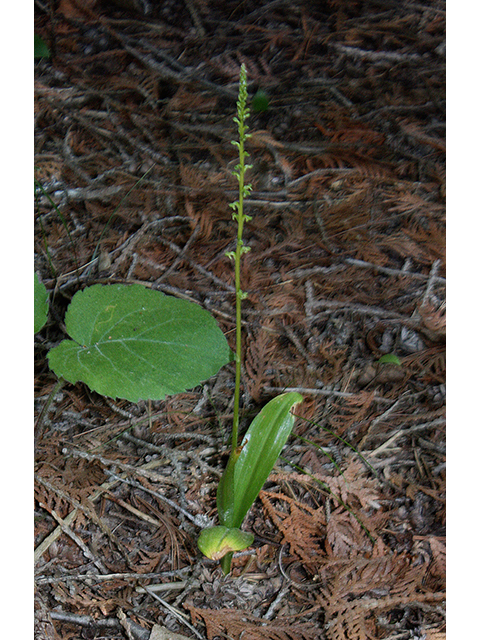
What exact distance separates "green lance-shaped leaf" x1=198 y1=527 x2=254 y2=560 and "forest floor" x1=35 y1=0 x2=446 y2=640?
9cm

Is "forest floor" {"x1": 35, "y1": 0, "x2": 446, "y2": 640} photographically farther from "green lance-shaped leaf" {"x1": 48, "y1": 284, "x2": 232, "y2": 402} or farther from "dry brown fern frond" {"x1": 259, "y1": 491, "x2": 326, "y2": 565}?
"green lance-shaped leaf" {"x1": 48, "y1": 284, "x2": 232, "y2": 402}

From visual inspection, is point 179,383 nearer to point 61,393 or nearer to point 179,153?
point 61,393

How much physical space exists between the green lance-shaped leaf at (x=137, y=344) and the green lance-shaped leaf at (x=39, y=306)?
0.08 metres

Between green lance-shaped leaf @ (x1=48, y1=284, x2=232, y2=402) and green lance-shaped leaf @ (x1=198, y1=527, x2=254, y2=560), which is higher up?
green lance-shaped leaf @ (x1=48, y1=284, x2=232, y2=402)

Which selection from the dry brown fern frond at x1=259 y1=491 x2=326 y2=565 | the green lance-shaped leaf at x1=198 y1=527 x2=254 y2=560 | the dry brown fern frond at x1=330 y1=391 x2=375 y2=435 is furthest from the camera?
the dry brown fern frond at x1=330 y1=391 x2=375 y2=435

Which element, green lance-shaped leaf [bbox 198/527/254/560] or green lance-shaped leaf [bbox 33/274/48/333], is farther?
green lance-shaped leaf [bbox 33/274/48/333]

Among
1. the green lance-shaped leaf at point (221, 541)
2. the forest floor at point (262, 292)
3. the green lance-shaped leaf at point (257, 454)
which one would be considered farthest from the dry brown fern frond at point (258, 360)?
the green lance-shaped leaf at point (221, 541)

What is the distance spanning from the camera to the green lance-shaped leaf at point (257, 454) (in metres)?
1.25

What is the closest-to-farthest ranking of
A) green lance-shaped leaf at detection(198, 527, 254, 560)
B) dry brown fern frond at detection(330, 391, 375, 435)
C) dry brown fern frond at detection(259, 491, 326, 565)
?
green lance-shaped leaf at detection(198, 527, 254, 560)
dry brown fern frond at detection(259, 491, 326, 565)
dry brown fern frond at detection(330, 391, 375, 435)

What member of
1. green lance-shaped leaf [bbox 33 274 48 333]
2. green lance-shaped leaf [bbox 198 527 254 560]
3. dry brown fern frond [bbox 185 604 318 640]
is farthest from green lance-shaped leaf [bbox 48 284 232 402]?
dry brown fern frond [bbox 185 604 318 640]

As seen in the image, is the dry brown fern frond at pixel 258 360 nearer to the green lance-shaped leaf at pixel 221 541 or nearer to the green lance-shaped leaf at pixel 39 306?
the green lance-shaped leaf at pixel 221 541

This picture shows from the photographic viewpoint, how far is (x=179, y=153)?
1677 mm

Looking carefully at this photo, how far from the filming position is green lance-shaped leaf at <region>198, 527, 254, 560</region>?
1.16m

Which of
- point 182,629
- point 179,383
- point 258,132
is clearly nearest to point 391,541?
point 182,629
